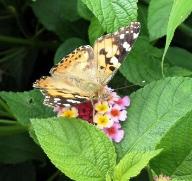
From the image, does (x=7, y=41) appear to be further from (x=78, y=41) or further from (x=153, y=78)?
(x=153, y=78)

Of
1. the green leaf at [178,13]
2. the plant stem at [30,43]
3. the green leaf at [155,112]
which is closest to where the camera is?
the green leaf at [178,13]

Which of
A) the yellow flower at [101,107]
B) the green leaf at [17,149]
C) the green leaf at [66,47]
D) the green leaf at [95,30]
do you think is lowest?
the green leaf at [17,149]

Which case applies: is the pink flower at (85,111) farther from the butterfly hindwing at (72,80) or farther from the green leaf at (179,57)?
the green leaf at (179,57)

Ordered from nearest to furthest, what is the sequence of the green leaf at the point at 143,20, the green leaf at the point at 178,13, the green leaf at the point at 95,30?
the green leaf at the point at 178,13 → the green leaf at the point at 95,30 → the green leaf at the point at 143,20

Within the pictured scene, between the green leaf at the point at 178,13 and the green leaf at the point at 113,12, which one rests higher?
the green leaf at the point at 178,13

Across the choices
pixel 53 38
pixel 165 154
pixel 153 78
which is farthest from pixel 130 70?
pixel 53 38

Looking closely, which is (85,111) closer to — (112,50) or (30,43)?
(112,50)

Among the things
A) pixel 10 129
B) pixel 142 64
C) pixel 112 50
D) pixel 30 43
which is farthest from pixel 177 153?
pixel 30 43

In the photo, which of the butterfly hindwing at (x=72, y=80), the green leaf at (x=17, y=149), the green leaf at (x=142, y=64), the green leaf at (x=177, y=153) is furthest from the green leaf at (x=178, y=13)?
the green leaf at (x=17, y=149)

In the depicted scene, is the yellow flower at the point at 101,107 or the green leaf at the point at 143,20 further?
the green leaf at the point at 143,20
